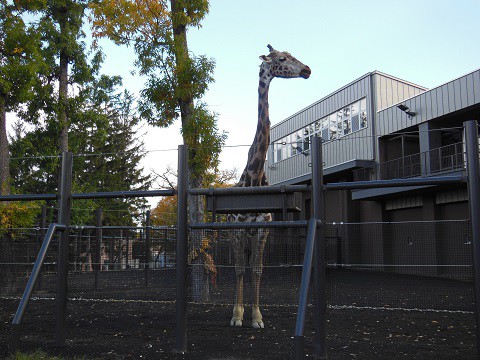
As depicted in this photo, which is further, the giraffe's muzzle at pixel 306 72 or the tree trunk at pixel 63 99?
the tree trunk at pixel 63 99

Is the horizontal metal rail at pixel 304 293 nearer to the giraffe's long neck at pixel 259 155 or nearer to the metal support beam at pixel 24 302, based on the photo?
the metal support beam at pixel 24 302

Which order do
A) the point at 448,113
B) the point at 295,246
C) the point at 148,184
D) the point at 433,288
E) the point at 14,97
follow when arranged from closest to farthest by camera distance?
the point at 295,246 → the point at 433,288 → the point at 14,97 → the point at 448,113 → the point at 148,184

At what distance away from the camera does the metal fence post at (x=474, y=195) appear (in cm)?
434

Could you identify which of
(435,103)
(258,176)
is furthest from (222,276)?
(435,103)

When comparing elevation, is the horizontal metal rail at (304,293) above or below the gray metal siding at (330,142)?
below

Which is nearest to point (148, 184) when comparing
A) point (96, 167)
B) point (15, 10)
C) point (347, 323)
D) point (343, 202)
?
point (96, 167)

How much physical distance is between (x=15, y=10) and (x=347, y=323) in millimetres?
14450

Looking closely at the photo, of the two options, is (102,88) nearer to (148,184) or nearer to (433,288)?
(433,288)

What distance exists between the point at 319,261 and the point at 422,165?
16231 mm

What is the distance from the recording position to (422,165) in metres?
19.6

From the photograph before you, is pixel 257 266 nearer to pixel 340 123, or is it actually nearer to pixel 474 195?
pixel 474 195

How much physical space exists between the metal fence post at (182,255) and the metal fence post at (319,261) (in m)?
1.32

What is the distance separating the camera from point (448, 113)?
19312 mm

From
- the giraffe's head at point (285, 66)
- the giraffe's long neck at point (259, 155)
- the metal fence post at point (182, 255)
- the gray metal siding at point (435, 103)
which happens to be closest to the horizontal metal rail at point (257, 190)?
the metal fence post at point (182, 255)
